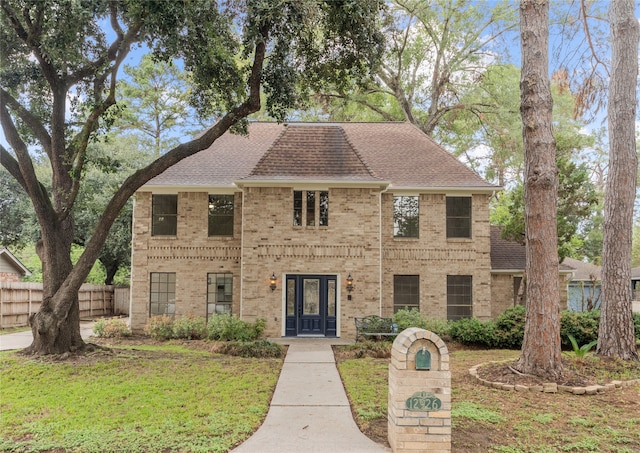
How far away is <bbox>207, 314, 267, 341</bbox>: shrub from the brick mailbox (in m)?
8.78

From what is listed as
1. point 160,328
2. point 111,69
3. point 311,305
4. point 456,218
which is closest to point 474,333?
point 456,218

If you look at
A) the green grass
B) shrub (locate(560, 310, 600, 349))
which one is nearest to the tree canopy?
the green grass

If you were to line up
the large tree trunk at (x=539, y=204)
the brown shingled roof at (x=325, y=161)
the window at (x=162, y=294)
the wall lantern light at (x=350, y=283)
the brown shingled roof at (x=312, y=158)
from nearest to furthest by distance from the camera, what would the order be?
the large tree trunk at (x=539, y=204) → the wall lantern light at (x=350, y=283) → the brown shingled roof at (x=312, y=158) → the brown shingled roof at (x=325, y=161) → the window at (x=162, y=294)

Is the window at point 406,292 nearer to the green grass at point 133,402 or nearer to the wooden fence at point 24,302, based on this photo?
the green grass at point 133,402

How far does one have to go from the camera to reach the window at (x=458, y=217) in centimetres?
1670

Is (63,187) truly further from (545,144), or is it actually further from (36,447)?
(545,144)

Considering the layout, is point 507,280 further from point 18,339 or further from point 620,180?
point 18,339

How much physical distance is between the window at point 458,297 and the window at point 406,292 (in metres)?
1.16

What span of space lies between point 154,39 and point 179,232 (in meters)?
7.79

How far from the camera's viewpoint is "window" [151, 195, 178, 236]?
54.2 feet

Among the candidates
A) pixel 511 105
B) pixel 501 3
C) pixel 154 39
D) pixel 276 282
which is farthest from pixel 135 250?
pixel 501 3

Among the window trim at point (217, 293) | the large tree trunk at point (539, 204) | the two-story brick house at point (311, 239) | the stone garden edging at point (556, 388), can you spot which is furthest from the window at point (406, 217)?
the stone garden edging at point (556, 388)

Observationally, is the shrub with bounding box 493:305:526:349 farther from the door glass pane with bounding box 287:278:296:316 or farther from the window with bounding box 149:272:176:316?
the window with bounding box 149:272:176:316

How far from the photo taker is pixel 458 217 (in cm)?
1677
